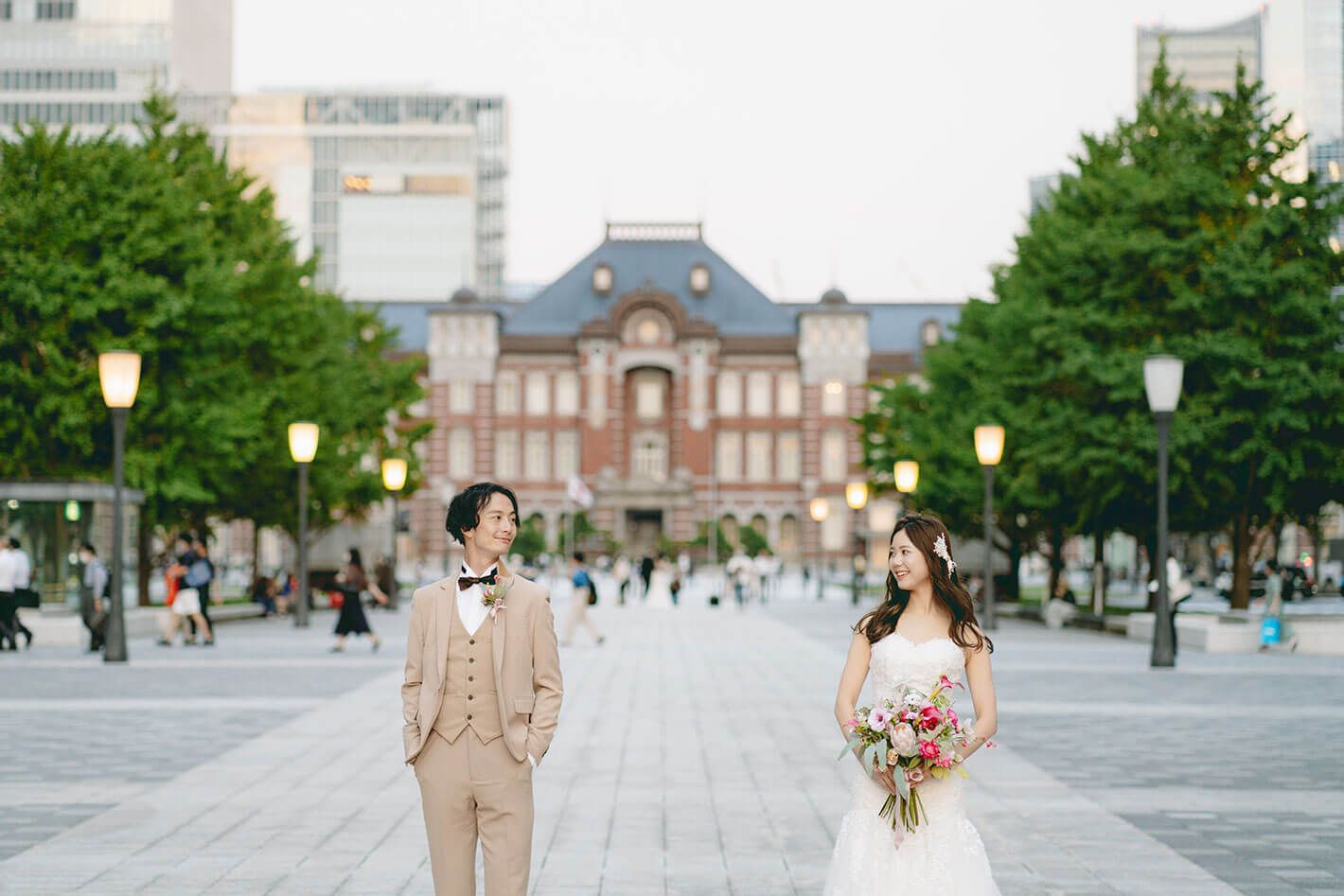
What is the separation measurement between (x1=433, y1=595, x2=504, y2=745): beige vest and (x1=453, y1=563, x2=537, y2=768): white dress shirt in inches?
1.1

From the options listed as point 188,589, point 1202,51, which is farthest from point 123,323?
point 1202,51

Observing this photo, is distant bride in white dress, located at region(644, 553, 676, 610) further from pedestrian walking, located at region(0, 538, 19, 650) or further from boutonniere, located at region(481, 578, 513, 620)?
boutonniere, located at region(481, 578, 513, 620)

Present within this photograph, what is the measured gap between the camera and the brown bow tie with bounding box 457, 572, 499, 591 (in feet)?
19.1

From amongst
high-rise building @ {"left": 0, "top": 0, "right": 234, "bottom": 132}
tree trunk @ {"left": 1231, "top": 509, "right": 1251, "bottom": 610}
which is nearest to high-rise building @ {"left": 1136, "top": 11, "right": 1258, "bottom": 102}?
high-rise building @ {"left": 0, "top": 0, "right": 234, "bottom": 132}

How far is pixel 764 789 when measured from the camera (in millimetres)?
11453

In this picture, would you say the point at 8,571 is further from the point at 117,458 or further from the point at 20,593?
the point at 117,458

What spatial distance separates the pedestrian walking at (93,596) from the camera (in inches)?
939

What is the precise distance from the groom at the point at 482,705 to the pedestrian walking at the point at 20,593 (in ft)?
64.8

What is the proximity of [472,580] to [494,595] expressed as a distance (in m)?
0.15

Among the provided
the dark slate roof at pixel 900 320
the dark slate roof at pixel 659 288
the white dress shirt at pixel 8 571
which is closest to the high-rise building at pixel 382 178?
the dark slate roof at pixel 659 288

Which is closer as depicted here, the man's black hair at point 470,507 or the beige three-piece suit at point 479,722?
the beige three-piece suit at point 479,722

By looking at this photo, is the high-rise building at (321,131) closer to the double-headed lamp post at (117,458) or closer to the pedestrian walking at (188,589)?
the pedestrian walking at (188,589)

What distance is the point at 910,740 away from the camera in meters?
5.51

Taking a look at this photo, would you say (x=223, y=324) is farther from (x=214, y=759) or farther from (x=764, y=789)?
(x=764, y=789)
